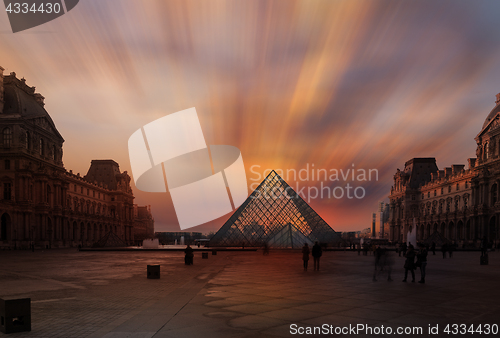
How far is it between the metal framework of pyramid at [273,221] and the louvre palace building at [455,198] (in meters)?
14.9

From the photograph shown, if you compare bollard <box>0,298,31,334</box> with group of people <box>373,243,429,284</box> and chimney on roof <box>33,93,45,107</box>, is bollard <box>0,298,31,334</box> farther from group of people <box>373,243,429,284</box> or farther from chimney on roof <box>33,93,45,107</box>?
chimney on roof <box>33,93,45,107</box>

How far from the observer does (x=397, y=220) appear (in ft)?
314

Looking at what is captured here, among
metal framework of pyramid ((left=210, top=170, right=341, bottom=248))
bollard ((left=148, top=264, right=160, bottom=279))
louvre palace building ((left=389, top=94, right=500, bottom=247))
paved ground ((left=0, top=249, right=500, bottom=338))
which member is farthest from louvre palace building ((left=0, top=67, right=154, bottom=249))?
louvre palace building ((left=389, top=94, right=500, bottom=247))

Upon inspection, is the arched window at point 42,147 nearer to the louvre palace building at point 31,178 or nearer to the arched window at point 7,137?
the louvre palace building at point 31,178

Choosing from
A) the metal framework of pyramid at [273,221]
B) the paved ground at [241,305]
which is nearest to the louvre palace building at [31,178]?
the metal framework of pyramid at [273,221]

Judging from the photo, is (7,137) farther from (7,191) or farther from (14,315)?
(14,315)

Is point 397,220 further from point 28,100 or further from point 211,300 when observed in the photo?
point 211,300

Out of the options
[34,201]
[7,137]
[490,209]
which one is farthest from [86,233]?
[490,209]

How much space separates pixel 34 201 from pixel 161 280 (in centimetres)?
4526

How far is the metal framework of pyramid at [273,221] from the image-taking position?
39.6 meters

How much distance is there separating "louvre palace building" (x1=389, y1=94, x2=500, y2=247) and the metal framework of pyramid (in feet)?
48.9

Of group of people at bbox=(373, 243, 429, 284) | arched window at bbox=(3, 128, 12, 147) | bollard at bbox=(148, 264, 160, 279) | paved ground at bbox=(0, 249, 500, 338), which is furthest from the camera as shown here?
arched window at bbox=(3, 128, 12, 147)

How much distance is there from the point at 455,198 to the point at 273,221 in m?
45.1

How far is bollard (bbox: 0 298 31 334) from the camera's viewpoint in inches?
223
